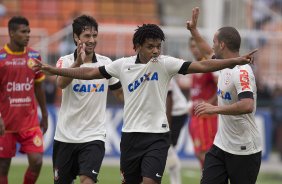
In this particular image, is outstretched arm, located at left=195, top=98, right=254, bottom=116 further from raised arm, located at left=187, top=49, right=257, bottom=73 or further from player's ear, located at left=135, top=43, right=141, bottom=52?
player's ear, located at left=135, top=43, right=141, bottom=52

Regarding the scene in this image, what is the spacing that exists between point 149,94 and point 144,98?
71 millimetres

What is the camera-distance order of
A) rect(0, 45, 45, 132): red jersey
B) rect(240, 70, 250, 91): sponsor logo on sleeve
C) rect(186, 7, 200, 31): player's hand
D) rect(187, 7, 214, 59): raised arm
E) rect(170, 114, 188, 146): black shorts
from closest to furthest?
rect(240, 70, 250, 91): sponsor logo on sleeve → rect(186, 7, 200, 31): player's hand → rect(187, 7, 214, 59): raised arm → rect(0, 45, 45, 132): red jersey → rect(170, 114, 188, 146): black shorts

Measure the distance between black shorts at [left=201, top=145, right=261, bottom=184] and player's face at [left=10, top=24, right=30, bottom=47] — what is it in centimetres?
334

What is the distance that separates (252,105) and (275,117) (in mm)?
12307

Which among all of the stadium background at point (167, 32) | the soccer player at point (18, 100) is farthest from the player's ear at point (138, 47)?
the stadium background at point (167, 32)

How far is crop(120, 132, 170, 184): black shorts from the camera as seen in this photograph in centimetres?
843

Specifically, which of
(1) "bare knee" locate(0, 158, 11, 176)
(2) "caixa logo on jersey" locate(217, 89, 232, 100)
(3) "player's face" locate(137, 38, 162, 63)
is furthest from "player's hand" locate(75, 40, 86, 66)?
(1) "bare knee" locate(0, 158, 11, 176)

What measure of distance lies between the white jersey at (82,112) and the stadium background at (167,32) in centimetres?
873

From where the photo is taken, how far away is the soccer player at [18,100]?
34.5ft

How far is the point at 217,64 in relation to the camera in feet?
26.5

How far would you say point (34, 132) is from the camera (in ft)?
35.0

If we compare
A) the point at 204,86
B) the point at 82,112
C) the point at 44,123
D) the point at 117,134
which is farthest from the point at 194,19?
the point at 117,134

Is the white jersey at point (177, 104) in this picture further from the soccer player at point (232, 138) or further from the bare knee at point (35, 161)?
the soccer player at point (232, 138)

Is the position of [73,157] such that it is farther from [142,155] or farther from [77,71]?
[77,71]
